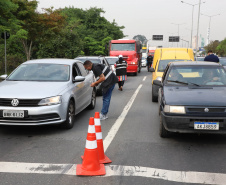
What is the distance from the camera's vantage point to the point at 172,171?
15.5 feet

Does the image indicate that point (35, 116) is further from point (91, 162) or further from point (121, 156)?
point (91, 162)

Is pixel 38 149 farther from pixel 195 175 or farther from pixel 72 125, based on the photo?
pixel 195 175

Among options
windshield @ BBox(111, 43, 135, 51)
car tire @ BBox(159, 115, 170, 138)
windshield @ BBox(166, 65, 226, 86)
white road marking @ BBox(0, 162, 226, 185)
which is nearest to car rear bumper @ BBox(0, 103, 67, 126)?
white road marking @ BBox(0, 162, 226, 185)

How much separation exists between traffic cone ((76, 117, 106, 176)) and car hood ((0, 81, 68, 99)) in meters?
2.27

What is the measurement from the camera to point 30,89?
6.98 m

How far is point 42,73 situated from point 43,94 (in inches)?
57.8

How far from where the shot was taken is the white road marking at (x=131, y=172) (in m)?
4.43

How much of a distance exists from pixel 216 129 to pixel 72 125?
10.6 ft

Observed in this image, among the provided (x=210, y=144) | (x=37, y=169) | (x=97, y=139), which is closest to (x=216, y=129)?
(x=210, y=144)

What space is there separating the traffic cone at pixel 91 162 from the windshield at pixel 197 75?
3.17 m

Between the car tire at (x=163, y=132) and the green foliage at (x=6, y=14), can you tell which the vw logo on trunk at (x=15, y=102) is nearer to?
the car tire at (x=163, y=132)

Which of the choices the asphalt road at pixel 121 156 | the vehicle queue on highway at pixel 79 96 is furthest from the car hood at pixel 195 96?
the asphalt road at pixel 121 156

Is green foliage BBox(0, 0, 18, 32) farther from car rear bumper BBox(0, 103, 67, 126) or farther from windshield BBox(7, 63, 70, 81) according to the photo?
car rear bumper BBox(0, 103, 67, 126)

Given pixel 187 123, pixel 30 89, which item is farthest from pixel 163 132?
pixel 30 89
